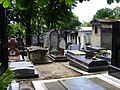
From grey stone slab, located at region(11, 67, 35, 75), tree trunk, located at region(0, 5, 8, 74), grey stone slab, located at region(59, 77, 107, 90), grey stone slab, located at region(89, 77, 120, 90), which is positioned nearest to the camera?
tree trunk, located at region(0, 5, 8, 74)

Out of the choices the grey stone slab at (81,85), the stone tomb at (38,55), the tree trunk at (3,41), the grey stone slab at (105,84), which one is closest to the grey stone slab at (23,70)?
the grey stone slab at (81,85)

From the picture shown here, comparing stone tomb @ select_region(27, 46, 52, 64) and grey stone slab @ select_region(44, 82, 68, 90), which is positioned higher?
stone tomb @ select_region(27, 46, 52, 64)

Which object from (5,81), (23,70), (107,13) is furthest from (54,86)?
(107,13)

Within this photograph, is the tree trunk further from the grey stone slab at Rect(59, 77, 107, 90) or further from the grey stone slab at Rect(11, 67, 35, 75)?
the grey stone slab at Rect(11, 67, 35, 75)

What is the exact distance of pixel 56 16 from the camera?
2933cm

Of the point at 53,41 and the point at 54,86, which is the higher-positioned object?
the point at 53,41

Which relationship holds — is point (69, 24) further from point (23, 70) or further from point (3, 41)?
point (3, 41)

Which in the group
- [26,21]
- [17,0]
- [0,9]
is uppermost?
[26,21]

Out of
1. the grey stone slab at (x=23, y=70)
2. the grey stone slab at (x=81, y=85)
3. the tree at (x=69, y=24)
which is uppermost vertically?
the tree at (x=69, y=24)

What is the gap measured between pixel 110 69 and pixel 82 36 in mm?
19135

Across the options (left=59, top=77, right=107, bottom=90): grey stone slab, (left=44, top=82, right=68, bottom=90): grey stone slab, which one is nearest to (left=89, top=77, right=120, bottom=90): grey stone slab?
(left=59, top=77, right=107, bottom=90): grey stone slab

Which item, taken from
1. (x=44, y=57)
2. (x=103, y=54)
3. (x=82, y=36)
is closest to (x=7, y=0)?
(x=103, y=54)

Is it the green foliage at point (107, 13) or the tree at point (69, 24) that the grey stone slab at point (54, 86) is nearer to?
the tree at point (69, 24)

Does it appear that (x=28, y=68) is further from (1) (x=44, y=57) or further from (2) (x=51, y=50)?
(2) (x=51, y=50)
